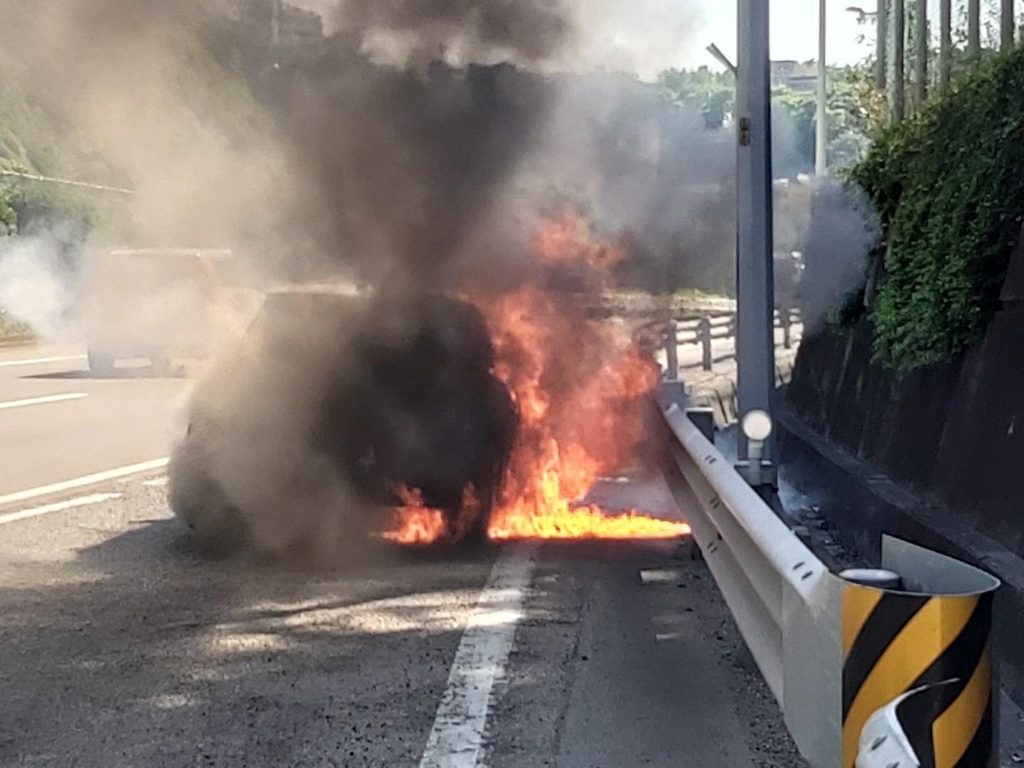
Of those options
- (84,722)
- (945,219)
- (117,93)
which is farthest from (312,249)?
Result: (84,722)

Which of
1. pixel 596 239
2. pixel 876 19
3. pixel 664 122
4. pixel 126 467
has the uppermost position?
pixel 876 19

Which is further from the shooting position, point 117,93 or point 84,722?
point 117,93

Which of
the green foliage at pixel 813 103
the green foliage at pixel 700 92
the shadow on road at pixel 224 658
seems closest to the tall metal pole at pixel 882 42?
the green foliage at pixel 813 103

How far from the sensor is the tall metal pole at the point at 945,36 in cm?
1225

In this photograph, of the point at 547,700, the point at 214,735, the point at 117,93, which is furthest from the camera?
the point at 117,93

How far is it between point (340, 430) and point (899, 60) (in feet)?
25.4

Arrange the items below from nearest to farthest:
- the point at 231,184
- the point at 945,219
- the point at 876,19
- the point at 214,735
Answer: the point at 214,735 < the point at 945,219 < the point at 231,184 < the point at 876,19

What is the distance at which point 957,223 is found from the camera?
8227 mm

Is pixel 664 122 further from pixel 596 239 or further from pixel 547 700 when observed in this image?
pixel 547 700

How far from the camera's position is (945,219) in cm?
855

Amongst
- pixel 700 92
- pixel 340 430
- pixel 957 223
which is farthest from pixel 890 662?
pixel 700 92

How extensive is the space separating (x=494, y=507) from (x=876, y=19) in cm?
A: 849

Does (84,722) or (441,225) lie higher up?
(441,225)

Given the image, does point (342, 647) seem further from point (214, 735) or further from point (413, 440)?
point (413, 440)
